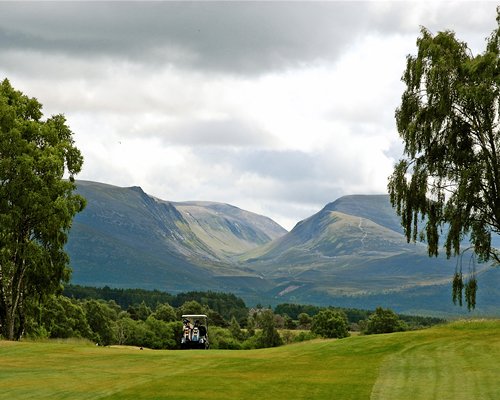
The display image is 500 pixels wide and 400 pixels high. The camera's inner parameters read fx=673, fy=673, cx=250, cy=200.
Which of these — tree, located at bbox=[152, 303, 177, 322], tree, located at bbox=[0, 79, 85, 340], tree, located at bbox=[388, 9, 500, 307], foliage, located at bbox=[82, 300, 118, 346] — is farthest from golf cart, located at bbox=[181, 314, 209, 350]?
tree, located at bbox=[152, 303, 177, 322]

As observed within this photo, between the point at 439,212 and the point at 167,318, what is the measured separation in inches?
6184

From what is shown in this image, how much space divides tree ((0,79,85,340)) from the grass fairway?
1393 cm

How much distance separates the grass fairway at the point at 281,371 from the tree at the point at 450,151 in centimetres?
670

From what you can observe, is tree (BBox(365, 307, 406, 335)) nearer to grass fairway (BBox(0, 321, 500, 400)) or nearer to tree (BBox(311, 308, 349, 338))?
tree (BBox(311, 308, 349, 338))

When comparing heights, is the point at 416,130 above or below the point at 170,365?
above

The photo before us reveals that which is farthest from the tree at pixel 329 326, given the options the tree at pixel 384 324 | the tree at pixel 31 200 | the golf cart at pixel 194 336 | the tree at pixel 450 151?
the tree at pixel 450 151

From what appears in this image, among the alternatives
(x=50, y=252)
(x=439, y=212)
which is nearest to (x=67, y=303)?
(x=50, y=252)

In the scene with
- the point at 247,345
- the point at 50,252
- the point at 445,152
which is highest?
the point at 445,152

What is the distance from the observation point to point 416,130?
4434 centimetres

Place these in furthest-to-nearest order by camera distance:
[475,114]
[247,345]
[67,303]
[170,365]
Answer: [247,345] < [67,303] < [475,114] < [170,365]

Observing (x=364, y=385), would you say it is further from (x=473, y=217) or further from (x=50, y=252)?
(x=50, y=252)

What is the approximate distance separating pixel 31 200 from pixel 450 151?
103 ft

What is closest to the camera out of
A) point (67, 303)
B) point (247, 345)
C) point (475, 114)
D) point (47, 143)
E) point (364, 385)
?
point (364, 385)

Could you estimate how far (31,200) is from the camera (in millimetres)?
52594
